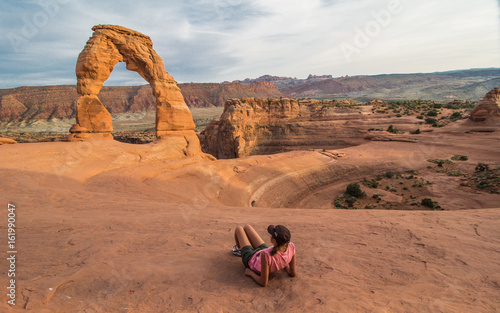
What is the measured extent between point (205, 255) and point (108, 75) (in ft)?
44.9

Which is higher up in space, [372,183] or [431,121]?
[431,121]

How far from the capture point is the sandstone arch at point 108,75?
43.0 feet

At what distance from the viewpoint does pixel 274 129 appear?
3209 cm

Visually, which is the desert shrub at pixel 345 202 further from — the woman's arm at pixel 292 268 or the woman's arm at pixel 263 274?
the woman's arm at pixel 263 274

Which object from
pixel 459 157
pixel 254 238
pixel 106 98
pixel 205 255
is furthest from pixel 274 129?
pixel 106 98

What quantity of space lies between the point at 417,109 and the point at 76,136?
4013 centimetres

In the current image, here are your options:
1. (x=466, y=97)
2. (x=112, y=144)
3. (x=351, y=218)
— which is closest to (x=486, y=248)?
(x=351, y=218)

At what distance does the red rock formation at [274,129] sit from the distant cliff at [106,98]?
241 feet

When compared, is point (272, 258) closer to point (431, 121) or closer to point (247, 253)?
point (247, 253)

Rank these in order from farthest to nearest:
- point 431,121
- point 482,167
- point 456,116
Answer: point 456,116
point 431,121
point 482,167

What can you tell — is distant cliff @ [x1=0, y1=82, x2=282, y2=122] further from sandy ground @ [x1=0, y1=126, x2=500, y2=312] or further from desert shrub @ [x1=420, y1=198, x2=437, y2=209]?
desert shrub @ [x1=420, y1=198, x2=437, y2=209]

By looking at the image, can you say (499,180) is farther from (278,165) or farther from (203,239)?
(203,239)

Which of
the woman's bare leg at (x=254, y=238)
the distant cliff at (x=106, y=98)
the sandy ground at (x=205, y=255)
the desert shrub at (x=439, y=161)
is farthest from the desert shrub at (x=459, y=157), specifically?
the distant cliff at (x=106, y=98)

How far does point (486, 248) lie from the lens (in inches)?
170
